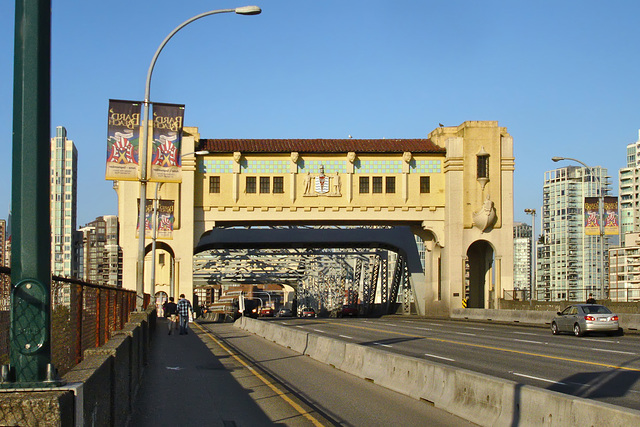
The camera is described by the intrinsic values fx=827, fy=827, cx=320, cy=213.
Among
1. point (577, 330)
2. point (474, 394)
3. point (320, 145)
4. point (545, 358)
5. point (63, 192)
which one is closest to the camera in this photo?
point (474, 394)

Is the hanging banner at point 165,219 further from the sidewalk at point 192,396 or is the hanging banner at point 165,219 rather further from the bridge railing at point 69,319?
the bridge railing at point 69,319

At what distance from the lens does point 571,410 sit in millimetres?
9578

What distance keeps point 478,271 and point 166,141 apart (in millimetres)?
43637

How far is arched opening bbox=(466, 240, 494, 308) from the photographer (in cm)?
6321

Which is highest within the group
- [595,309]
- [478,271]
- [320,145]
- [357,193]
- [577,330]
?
[320,145]

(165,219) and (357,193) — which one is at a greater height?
(357,193)

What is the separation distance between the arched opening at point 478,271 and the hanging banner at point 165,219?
76.6 ft

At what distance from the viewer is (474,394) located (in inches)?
500

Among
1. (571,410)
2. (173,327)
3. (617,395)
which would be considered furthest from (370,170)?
(571,410)

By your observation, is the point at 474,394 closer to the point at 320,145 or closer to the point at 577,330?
the point at 577,330

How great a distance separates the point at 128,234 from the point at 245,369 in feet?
132

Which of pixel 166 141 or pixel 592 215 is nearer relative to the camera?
pixel 166 141

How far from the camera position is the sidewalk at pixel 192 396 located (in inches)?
517

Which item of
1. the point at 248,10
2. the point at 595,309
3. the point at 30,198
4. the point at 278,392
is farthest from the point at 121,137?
the point at 595,309
